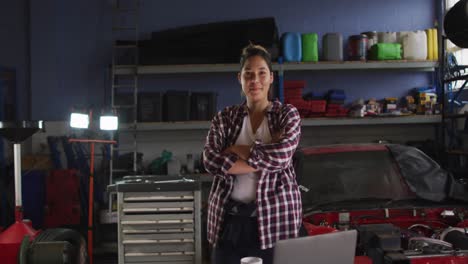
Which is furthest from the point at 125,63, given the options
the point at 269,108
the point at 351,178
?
the point at 269,108

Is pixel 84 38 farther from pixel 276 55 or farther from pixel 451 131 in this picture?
pixel 451 131

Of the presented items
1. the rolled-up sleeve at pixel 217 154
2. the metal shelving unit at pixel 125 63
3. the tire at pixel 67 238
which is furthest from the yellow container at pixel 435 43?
the rolled-up sleeve at pixel 217 154

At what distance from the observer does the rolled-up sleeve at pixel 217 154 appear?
7.03 feet

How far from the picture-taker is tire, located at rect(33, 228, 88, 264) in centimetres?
371

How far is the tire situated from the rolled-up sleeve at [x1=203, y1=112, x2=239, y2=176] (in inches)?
77.3

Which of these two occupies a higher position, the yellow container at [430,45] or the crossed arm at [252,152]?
the yellow container at [430,45]

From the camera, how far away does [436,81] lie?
737 centimetres

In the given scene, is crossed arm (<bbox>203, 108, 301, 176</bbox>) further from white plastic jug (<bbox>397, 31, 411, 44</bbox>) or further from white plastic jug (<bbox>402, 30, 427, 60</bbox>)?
white plastic jug (<bbox>397, 31, 411, 44</bbox>)

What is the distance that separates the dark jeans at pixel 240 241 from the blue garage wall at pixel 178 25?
5.40 meters

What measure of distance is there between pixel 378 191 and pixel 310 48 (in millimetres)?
3764

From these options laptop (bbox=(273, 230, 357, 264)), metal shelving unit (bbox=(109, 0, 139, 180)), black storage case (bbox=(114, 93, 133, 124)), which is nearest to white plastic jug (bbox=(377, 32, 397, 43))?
metal shelving unit (bbox=(109, 0, 139, 180))

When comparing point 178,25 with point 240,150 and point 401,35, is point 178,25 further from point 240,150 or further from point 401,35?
point 240,150

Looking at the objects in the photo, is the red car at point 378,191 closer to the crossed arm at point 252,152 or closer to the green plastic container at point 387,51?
the crossed arm at point 252,152

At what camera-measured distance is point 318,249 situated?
1.58 meters
